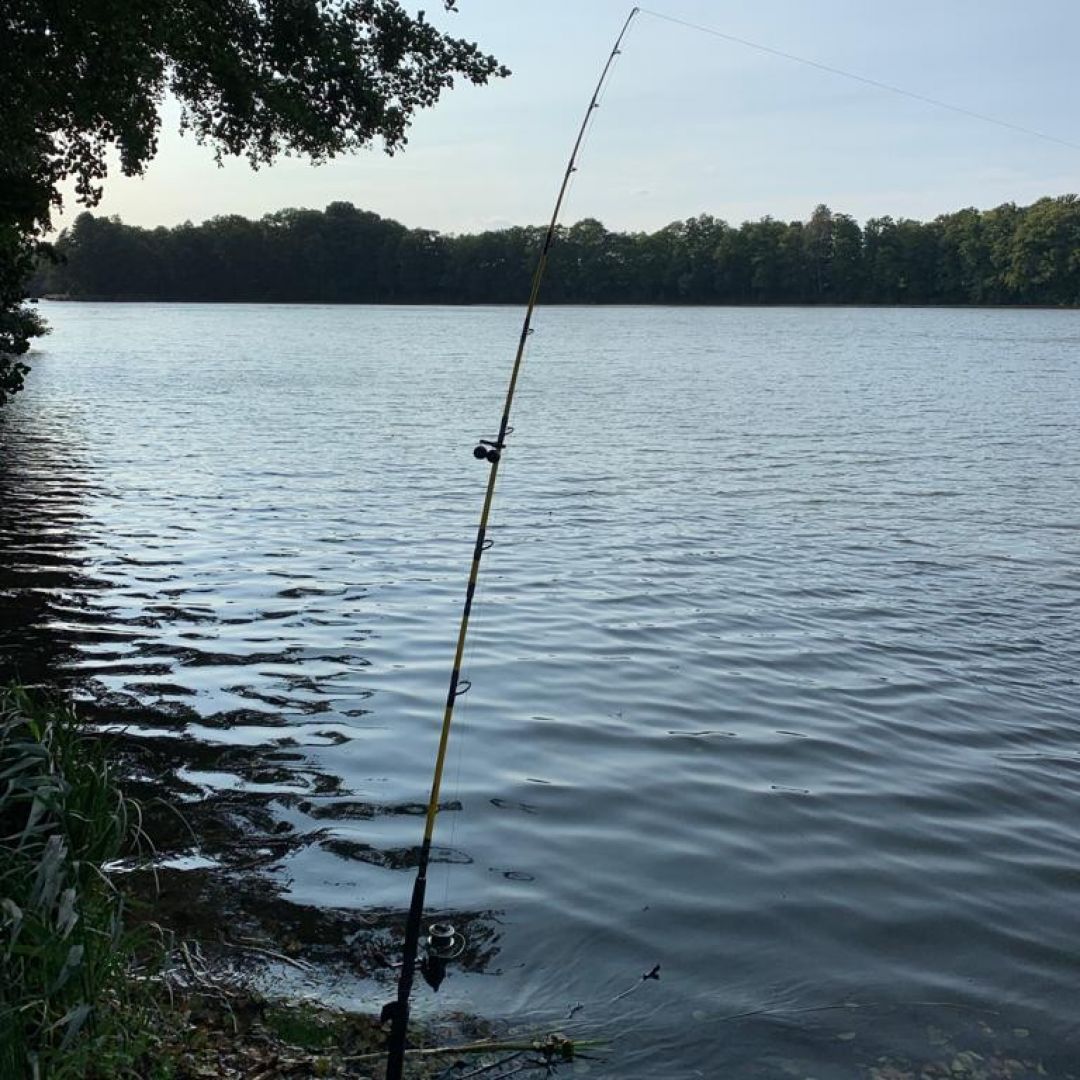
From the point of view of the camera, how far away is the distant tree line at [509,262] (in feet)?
524

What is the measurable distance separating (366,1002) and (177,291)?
180 meters

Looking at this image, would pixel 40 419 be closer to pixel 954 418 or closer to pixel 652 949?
pixel 954 418

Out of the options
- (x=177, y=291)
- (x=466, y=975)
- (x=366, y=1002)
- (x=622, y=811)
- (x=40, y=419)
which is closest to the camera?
(x=366, y=1002)

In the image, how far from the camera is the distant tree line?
524 feet

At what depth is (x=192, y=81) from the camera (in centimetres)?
1299

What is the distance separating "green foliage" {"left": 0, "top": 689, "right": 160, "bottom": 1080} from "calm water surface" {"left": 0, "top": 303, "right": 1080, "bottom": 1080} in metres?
1.12

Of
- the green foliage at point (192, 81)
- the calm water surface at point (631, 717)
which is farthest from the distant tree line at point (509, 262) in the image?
the green foliage at point (192, 81)

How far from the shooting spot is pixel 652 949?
595 centimetres

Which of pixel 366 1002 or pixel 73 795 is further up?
pixel 73 795

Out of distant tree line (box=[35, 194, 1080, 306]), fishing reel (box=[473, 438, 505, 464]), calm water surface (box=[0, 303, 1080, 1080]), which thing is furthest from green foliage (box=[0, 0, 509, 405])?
distant tree line (box=[35, 194, 1080, 306])

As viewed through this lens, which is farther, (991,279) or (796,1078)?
(991,279)

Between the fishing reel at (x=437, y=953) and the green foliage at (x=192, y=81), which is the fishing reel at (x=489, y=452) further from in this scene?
the green foliage at (x=192, y=81)

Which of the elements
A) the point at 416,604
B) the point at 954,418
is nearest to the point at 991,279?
the point at 954,418

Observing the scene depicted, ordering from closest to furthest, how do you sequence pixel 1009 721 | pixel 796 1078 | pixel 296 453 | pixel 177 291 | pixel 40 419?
pixel 796 1078 < pixel 1009 721 < pixel 296 453 < pixel 40 419 < pixel 177 291
